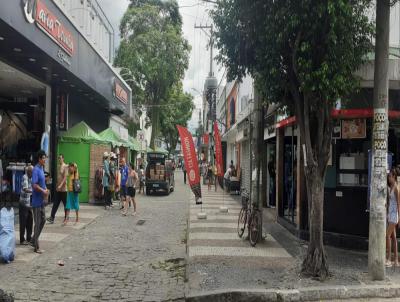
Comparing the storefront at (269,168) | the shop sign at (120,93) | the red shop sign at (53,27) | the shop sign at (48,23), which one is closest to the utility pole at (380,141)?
the shop sign at (48,23)

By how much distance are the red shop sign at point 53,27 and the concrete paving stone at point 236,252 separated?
22.1 feet

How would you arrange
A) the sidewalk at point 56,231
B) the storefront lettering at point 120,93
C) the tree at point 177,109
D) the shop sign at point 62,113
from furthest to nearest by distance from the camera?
1. the tree at point 177,109
2. the storefront lettering at point 120,93
3. the shop sign at point 62,113
4. the sidewalk at point 56,231

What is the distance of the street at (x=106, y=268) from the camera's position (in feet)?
22.7

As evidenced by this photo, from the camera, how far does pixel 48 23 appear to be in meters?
12.2

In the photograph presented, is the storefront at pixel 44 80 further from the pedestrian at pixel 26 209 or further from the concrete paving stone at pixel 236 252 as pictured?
the concrete paving stone at pixel 236 252

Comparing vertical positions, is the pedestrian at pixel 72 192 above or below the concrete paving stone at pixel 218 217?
above

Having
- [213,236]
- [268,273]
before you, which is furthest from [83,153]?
[268,273]

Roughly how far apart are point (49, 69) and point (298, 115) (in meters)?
9.23

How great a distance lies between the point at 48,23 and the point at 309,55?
7.75 m

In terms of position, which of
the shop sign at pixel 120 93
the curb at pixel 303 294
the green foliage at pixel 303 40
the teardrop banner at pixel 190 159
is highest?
the shop sign at pixel 120 93

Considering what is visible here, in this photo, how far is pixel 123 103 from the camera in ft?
81.9

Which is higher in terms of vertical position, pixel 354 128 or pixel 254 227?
pixel 354 128

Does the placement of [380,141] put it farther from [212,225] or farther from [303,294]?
[212,225]

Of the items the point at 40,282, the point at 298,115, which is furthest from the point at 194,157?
the point at 40,282
